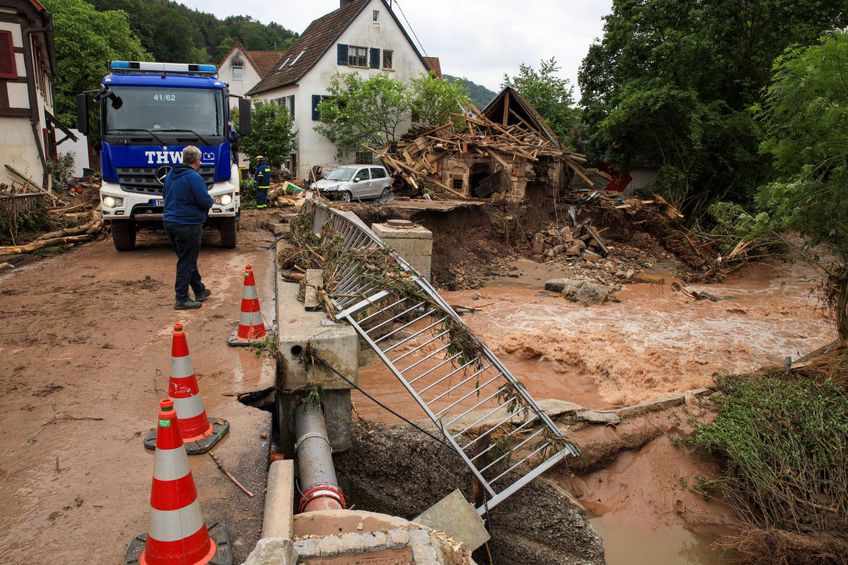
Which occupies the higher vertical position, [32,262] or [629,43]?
[629,43]

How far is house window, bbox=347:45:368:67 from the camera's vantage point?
30.5 meters

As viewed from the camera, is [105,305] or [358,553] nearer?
[358,553]

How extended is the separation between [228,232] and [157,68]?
315 cm

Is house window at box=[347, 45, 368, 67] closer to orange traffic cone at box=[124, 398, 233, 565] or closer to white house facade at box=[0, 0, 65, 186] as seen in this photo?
white house facade at box=[0, 0, 65, 186]

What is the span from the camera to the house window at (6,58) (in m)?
16.0

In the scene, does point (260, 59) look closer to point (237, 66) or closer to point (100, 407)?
point (237, 66)

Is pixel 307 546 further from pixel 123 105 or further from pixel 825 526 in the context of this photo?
pixel 123 105

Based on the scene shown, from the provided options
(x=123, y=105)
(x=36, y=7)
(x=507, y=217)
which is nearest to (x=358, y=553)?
(x=123, y=105)

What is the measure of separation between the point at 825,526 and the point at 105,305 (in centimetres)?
809

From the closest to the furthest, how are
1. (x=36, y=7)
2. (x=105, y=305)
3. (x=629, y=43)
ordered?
(x=105, y=305), (x=36, y=7), (x=629, y=43)

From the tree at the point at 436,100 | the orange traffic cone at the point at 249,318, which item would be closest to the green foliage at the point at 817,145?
the orange traffic cone at the point at 249,318

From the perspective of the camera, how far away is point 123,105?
30.8 ft

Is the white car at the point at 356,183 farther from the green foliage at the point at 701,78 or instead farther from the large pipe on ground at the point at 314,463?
the large pipe on ground at the point at 314,463

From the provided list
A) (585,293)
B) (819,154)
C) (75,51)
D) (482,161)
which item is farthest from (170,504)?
(75,51)
